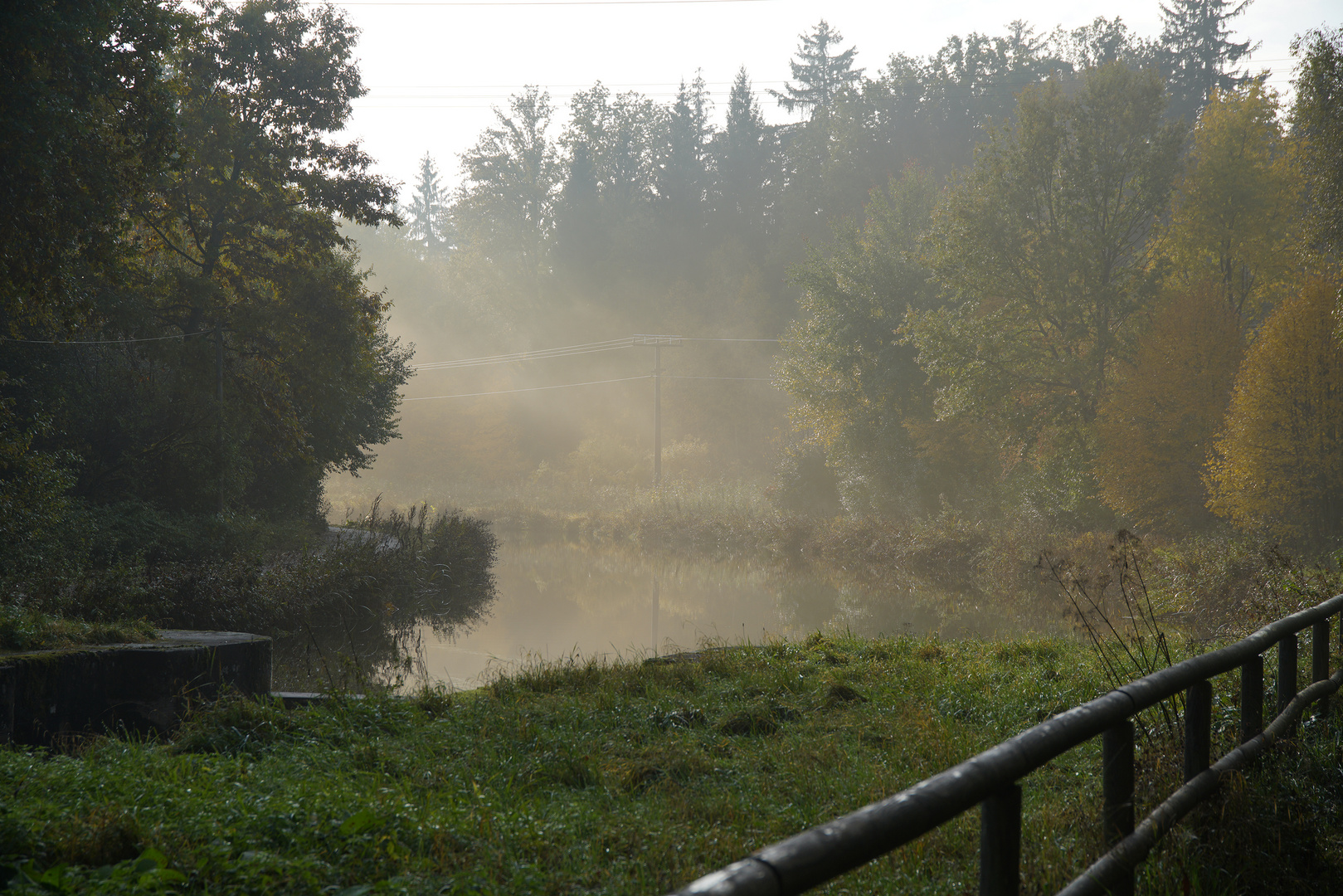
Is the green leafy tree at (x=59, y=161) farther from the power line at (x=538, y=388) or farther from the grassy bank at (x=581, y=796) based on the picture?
the power line at (x=538, y=388)

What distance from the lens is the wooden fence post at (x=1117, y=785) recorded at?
252cm

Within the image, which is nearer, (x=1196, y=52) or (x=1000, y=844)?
(x=1000, y=844)

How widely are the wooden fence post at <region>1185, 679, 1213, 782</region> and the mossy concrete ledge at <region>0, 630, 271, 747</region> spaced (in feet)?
23.3

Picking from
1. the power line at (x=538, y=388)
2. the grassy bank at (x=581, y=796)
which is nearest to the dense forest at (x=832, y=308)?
the grassy bank at (x=581, y=796)

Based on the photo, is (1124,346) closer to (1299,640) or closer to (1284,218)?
(1284,218)

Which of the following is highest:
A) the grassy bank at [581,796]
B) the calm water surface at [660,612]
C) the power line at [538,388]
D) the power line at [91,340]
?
the power line at [538,388]

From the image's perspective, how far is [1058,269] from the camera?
2555cm

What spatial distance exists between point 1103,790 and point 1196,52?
189 feet

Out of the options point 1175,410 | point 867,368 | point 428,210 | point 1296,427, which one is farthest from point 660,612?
point 428,210

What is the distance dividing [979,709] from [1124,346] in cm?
2167

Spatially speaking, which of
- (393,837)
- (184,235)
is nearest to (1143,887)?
(393,837)

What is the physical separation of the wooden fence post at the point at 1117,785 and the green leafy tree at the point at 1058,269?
79.3 ft

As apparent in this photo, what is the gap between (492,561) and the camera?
26094mm

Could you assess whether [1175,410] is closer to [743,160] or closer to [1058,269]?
[1058,269]
